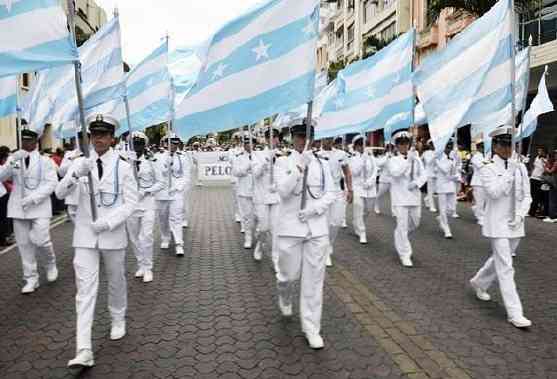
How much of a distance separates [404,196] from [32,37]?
236 inches

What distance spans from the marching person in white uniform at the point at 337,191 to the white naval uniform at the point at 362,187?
4.18 feet

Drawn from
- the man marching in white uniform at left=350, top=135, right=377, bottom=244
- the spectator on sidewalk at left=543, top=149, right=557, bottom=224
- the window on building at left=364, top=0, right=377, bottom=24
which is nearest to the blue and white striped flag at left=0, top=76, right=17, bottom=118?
the man marching in white uniform at left=350, top=135, right=377, bottom=244

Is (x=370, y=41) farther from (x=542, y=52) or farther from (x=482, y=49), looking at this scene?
(x=482, y=49)

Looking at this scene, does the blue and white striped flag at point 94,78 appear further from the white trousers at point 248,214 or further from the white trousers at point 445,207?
the white trousers at point 445,207

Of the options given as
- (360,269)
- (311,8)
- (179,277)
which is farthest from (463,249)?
(311,8)

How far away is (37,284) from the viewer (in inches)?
288

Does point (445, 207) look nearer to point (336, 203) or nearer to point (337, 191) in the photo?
point (336, 203)

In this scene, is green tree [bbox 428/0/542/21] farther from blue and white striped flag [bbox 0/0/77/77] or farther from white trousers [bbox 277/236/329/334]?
blue and white striped flag [bbox 0/0/77/77]

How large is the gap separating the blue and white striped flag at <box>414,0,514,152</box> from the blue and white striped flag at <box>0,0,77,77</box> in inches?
164

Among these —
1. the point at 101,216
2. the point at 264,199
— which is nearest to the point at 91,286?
the point at 101,216

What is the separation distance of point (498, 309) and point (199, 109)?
12.8 ft

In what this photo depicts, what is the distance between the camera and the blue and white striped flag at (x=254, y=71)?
17.5 ft

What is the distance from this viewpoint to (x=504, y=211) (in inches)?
235

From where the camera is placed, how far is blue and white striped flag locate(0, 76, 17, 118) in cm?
754
